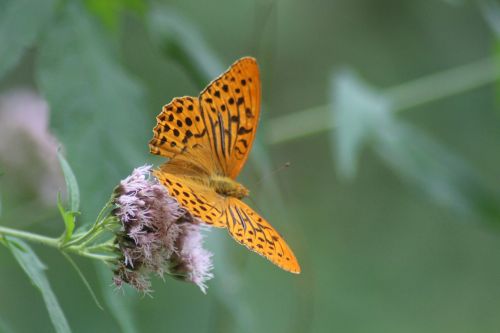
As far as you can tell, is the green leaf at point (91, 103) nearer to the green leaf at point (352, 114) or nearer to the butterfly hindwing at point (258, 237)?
the butterfly hindwing at point (258, 237)

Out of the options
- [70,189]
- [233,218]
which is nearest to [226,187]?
[233,218]

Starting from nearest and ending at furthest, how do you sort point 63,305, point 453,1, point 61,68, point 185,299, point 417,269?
point 61,68
point 453,1
point 63,305
point 185,299
point 417,269

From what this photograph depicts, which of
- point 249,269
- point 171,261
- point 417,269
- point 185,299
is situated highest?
point 417,269

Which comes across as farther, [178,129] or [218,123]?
[218,123]

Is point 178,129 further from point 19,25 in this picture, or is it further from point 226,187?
point 19,25

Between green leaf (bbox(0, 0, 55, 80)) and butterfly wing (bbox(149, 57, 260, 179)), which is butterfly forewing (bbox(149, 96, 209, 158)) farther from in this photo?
green leaf (bbox(0, 0, 55, 80))

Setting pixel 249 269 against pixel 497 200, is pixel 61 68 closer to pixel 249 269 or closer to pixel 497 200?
pixel 497 200

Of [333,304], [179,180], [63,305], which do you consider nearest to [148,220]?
[179,180]

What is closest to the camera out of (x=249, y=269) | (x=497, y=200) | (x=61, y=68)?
(x=61, y=68)
